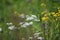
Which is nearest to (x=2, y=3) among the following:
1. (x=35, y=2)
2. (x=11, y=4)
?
(x=11, y=4)

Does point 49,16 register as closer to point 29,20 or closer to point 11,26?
point 29,20

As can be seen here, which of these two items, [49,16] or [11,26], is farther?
[49,16]

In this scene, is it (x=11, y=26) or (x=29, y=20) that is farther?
(x=29, y=20)

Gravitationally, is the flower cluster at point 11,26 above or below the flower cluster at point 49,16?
below

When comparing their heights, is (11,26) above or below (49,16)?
below

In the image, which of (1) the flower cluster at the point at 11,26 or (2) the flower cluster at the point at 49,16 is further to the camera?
(2) the flower cluster at the point at 49,16

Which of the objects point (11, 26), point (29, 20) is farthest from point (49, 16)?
Answer: point (11, 26)

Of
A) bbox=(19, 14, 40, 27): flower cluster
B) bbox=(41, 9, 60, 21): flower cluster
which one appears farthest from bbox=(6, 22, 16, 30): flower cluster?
bbox=(41, 9, 60, 21): flower cluster

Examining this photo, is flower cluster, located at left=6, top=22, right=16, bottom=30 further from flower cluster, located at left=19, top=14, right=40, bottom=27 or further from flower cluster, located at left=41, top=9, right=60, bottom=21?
flower cluster, located at left=41, top=9, right=60, bottom=21

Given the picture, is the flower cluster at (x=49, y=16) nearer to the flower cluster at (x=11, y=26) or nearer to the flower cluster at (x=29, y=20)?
the flower cluster at (x=29, y=20)

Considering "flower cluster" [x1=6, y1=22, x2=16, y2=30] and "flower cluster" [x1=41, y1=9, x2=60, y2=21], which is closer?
"flower cluster" [x1=6, y1=22, x2=16, y2=30]

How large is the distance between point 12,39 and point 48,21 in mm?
609

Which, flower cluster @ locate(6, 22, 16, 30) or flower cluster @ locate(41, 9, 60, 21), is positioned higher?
flower cluster @ locate(41, 9, 60, 21)

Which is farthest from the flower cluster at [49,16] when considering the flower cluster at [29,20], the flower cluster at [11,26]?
the flower cluster at [11,26]
